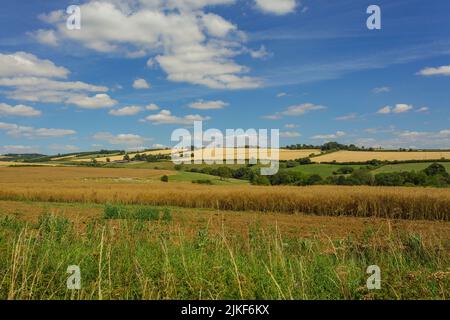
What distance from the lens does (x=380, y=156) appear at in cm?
8044

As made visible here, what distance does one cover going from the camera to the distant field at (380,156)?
75350 millimetres

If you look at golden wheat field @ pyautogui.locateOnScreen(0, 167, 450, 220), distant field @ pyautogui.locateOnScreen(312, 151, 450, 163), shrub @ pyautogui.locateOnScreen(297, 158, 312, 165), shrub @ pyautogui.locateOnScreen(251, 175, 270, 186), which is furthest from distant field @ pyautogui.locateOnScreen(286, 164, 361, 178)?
golden wheat field @ pyautogui.locateOnScreen(0, 167, 450, 220)

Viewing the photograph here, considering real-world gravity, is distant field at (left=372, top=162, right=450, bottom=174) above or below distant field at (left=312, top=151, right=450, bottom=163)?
below

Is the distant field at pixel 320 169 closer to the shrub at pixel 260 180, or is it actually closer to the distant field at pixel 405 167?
the distant field at pixel 405 167

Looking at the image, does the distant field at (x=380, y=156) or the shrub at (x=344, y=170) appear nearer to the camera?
the shrub at (x=344, y=170)

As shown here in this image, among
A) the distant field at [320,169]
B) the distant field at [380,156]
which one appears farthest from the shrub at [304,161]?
the distant field at [320,169]

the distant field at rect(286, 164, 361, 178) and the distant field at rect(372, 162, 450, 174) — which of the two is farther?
the distant field at rect(286, 164, 361, 178)

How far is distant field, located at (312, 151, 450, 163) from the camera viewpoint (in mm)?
75350

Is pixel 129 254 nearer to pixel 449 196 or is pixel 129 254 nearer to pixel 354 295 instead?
pixel 354 295

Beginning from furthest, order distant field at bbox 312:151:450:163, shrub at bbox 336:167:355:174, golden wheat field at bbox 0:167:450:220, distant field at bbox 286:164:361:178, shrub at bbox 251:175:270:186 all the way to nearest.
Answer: distant field at bbox 312:151:450:163
distant field at bbox 286:164:361:178
shrub at bbox 336:167:355:174
shrub at bbox 251:175:270:186
golden wheat field at bbox 0:167:450:220

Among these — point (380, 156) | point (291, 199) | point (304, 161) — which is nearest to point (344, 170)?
point (304, 161)

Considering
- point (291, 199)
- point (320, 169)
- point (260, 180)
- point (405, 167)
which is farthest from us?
point (320, 169)

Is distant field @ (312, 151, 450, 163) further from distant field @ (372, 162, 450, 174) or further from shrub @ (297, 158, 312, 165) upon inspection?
distant field @ (372, 162, 450, 174)

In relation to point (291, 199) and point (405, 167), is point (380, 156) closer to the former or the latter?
point (405, 167)
